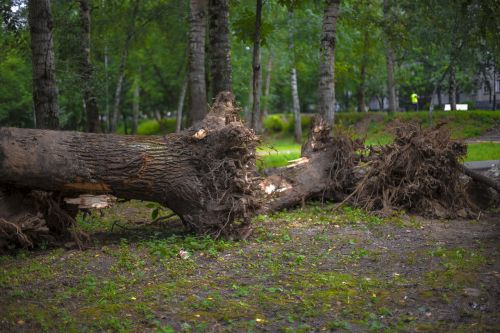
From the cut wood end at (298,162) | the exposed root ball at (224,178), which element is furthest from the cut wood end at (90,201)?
the cut wood end at (298,162)

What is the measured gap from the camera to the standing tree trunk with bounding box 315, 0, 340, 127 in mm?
14242

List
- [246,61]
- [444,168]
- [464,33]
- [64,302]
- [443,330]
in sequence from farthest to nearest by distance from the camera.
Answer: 1. [246,61]
2. [464,33]
3. [444,168]
4. [64,302]
5. [443,330]

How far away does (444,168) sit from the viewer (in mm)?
10219

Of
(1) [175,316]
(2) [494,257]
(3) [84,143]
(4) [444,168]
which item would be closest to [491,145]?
(4) [444,168]

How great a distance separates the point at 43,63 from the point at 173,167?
13.4ft

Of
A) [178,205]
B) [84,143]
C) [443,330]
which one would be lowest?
[443,330]

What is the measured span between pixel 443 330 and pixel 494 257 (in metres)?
2.38

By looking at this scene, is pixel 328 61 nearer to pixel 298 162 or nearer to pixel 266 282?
pixel 298 162

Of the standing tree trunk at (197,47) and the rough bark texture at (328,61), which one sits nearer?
the standing tree trunk at (197,47)

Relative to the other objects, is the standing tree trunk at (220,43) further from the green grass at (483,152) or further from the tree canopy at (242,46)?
the green grass at (483,152)

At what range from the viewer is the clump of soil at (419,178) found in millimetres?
10156

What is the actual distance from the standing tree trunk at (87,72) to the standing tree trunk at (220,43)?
12.2ft

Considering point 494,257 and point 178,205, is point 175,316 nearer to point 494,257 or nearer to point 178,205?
point 178,205

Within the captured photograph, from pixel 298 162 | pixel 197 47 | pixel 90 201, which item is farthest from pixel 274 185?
pixel 197 47
